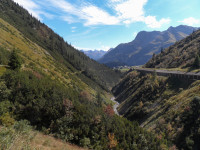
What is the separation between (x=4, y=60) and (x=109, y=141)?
2911cm

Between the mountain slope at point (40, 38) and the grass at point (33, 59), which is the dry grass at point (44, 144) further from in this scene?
the mountain slope at point (40, 38)

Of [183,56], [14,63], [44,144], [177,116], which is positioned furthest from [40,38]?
[177,116]

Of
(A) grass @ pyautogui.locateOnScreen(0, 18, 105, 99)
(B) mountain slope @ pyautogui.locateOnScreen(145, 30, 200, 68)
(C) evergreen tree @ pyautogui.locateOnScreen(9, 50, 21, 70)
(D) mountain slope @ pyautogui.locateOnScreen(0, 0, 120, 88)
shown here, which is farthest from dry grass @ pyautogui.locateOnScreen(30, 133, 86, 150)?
(D) mountain slope @ pyautogui.locateOnScreen(0, 0, 120, 88)

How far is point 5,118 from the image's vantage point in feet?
43.5

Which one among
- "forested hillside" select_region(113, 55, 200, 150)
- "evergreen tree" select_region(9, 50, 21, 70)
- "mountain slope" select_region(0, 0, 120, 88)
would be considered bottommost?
"forested hillside" select_region(113, 55, 200, 150)

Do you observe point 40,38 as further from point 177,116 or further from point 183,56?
point 177,116

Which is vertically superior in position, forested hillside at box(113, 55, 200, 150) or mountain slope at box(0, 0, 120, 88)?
mountain slope at box(0, 0, 120, 88)

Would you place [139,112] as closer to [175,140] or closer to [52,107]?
[175,140]

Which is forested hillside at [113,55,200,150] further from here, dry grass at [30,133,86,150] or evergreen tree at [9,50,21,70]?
evergreen tree at [9,50,21,70]

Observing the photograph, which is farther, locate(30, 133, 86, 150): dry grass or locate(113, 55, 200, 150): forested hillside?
locate(113, 55, 200, 150): forested hillside

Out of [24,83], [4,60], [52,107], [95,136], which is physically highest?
A: [4,60]

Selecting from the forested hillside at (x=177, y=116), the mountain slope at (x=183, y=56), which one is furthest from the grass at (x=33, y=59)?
the mountain slope at (x=183, y=56)

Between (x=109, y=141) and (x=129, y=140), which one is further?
(x=129, y=140)

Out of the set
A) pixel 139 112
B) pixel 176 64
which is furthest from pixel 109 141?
pixel 176 64
